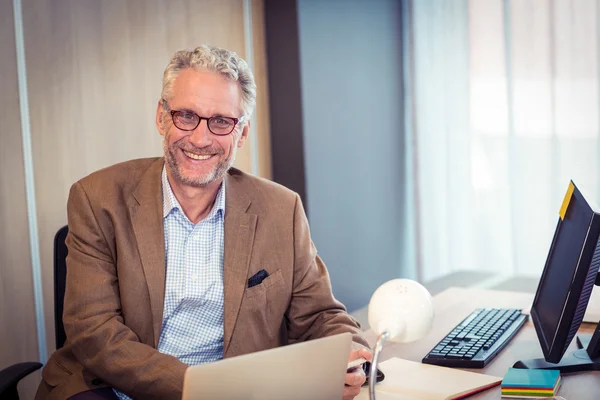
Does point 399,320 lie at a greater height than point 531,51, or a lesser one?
lesser

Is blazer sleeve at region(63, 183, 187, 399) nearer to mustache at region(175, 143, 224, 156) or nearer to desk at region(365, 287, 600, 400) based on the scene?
mustache at region(175, 143, 224, 156)

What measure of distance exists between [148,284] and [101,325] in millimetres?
167

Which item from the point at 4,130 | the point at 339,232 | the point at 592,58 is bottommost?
the point at 339,232

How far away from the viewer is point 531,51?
435cm

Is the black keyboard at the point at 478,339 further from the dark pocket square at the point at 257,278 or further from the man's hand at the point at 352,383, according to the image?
the dark pocket square at the point at 257,278

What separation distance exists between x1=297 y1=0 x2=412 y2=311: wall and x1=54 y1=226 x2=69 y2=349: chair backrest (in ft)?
7.48

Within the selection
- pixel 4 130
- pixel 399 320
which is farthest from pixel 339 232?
pixel 399 320

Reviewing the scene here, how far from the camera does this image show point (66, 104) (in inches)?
118

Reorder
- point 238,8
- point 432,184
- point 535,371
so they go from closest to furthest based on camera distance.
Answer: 1. point 535,371
2. point 238,8
3. point 432,184

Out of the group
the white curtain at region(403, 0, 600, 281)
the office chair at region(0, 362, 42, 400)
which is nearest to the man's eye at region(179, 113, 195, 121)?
the office chair at region(0, 362, 42, 400)

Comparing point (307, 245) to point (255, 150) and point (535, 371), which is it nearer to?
point (535, 371)

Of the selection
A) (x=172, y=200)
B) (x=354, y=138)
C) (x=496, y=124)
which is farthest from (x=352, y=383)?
(x=496, y=124)

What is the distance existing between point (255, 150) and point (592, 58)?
2.06 metres

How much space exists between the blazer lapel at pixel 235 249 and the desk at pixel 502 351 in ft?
1.30
